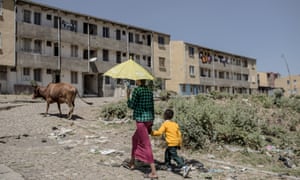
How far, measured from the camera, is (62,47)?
35.1 meters

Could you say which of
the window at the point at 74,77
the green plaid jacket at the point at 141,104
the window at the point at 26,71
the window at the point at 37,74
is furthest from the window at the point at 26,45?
the green plaid jacket at the point at 141,104

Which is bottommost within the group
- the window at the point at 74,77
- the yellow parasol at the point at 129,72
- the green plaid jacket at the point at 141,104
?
the green plaid jacket at the point at 141,104

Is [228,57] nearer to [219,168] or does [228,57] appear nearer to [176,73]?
[176,73]

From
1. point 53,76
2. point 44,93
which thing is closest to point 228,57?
point 53,76

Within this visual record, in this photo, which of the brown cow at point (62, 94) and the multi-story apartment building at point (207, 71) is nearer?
the brown cow at point (62, 94)

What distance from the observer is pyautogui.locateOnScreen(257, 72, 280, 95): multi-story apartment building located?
77256mm

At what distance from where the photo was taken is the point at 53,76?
34406 millimetres

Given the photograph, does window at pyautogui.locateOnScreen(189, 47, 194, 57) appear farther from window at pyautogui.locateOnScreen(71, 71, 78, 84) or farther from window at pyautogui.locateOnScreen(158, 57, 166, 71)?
window at pyautogui.locateOnScreen(71, 71, 78, 84)

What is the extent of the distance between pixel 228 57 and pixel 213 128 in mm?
54106

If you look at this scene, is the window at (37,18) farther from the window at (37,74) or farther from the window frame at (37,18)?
the window at (37,74)

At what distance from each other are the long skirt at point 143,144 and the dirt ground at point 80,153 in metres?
0.39

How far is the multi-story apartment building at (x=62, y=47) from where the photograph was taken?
30484mm

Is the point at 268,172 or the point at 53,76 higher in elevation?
the point at 53,76

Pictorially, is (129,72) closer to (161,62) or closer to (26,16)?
(26,16)
